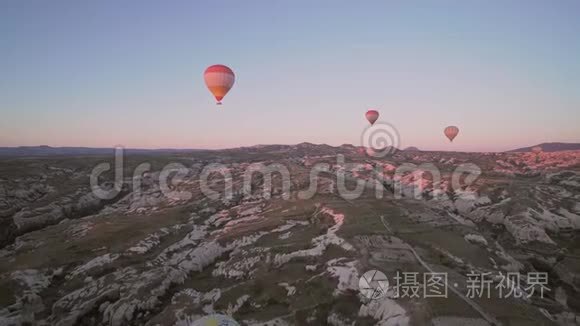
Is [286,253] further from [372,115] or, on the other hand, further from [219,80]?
[372,115]

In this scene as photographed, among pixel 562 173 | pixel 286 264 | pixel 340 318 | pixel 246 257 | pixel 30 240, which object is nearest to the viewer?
pixel 340 318

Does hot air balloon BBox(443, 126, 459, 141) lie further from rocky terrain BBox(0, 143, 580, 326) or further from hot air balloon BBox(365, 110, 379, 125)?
rocky terrain BBox(0, 143, 580, 326)

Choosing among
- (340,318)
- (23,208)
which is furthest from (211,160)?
(340,318)

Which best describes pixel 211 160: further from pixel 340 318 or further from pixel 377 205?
pixel 340 318

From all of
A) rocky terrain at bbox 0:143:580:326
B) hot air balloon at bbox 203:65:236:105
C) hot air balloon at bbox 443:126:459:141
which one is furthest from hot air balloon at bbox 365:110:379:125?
hot air balloon at bbox 203:65:236:105

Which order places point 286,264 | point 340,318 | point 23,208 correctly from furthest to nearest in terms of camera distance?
point 23,208, point 286,264, point 340,318

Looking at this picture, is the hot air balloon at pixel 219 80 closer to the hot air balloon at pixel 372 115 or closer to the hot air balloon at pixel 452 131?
the hot air balloon at pixel 372 115
